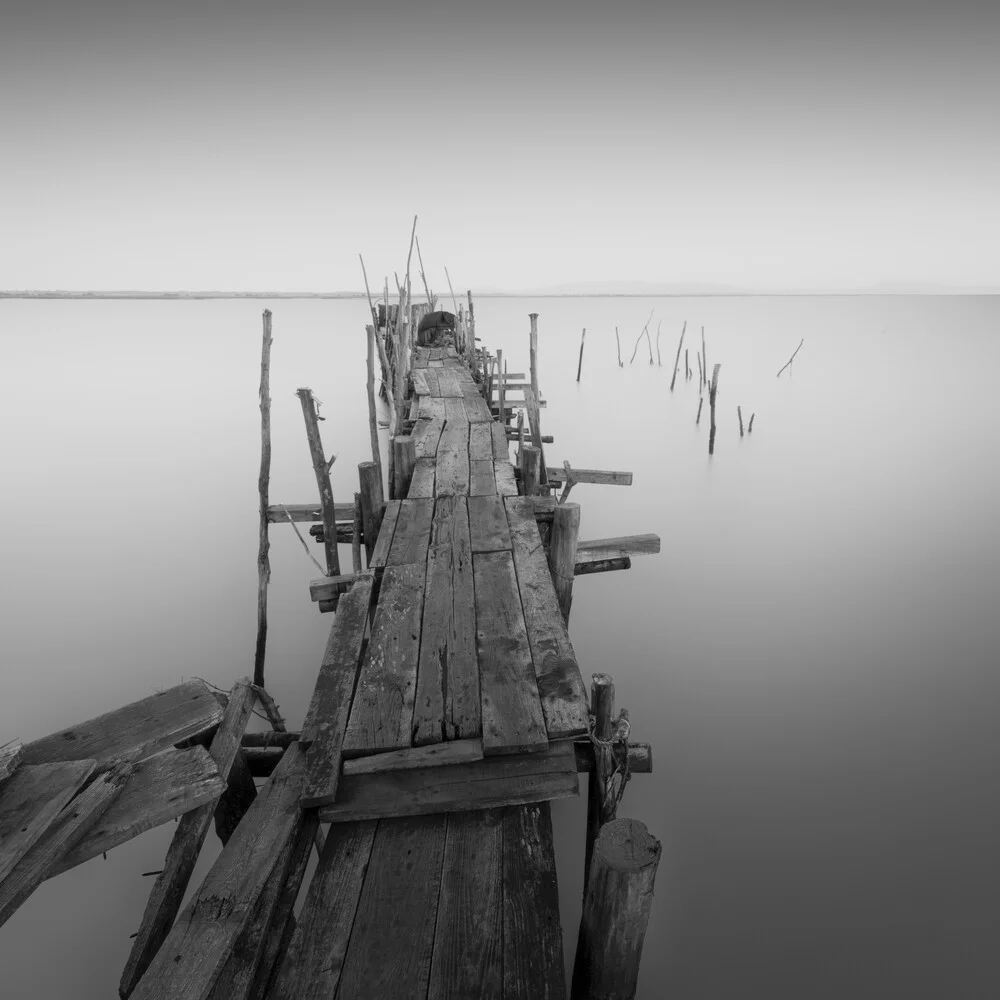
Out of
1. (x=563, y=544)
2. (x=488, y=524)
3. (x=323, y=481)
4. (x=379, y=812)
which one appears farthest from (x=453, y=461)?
(x=379, y=812)

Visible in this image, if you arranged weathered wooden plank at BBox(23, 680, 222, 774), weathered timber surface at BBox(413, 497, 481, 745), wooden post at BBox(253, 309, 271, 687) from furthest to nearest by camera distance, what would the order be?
wooden post at BBox(253, 309, 271, 687) → weathered timber surface at BBox(413, 497, 481, 745) → weathered wooden plank at BBox(23, 680, 222, 774)

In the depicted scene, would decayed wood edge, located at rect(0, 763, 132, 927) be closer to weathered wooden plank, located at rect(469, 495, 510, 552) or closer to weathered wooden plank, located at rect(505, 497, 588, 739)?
weathered wooden plank, located at rect(505, 497, 588, 739)

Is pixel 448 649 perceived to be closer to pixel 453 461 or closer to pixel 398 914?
pixel 398 914

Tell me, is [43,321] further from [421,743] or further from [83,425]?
[421,743]

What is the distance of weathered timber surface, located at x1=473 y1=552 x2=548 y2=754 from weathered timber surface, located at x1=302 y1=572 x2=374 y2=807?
0.62m

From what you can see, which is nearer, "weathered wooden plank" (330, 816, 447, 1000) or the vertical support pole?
"weathered wooden plank" (330, 816, 447, 1000)

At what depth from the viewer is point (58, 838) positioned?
1.88 m

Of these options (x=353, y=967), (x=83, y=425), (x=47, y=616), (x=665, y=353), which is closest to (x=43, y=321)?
(x=83, y=425)

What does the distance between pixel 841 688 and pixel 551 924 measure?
4.64 meters

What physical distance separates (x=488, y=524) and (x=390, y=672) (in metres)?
1.86

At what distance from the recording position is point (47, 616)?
682 centimetres

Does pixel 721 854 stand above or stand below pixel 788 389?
below

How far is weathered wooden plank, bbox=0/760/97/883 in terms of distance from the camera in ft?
6.00

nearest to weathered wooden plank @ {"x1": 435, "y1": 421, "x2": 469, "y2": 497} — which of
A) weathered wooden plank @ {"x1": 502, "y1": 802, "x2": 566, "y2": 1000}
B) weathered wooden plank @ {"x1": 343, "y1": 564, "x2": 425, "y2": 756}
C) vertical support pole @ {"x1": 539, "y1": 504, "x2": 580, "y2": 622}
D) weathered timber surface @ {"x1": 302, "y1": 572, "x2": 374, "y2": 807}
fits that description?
vertical support pole @ {"x1": 539, "y1": 504, "x2": 580, "y2": 622}
